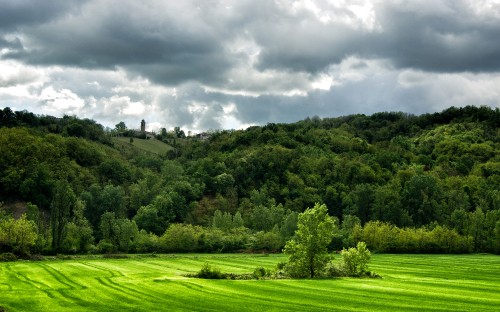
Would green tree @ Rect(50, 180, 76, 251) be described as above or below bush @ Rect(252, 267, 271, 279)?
above

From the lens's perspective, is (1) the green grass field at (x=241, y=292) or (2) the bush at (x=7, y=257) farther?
(2) the bush at (x=7, y=257)

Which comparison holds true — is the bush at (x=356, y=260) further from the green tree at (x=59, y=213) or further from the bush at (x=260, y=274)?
the green tree at (x=59, y=213)

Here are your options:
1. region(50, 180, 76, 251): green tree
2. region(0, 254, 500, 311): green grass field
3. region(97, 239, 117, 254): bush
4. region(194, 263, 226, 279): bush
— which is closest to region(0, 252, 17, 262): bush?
region(50, 180, 76, 251): green tree

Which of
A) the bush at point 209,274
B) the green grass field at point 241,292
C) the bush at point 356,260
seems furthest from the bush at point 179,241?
the bush at point 356,260

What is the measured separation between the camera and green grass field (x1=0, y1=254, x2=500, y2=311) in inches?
2009

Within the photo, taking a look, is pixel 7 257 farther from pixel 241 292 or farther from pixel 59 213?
pixel 241 292

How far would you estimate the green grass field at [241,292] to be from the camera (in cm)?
5103

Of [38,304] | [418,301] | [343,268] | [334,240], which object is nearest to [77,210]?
[334,240]

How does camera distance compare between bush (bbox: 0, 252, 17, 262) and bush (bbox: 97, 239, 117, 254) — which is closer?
bush (bbox: 0, 252, 17, 262)

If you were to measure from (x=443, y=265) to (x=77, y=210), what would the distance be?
102 metres

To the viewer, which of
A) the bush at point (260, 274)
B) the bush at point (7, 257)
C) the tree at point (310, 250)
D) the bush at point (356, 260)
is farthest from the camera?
the bush at point (7, 257)

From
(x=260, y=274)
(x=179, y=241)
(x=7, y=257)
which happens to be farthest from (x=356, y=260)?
(x=179, y=241)

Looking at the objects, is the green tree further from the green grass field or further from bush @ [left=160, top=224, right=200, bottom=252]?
the green grass field

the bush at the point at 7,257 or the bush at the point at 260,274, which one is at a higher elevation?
the bush at the point at 260,274
